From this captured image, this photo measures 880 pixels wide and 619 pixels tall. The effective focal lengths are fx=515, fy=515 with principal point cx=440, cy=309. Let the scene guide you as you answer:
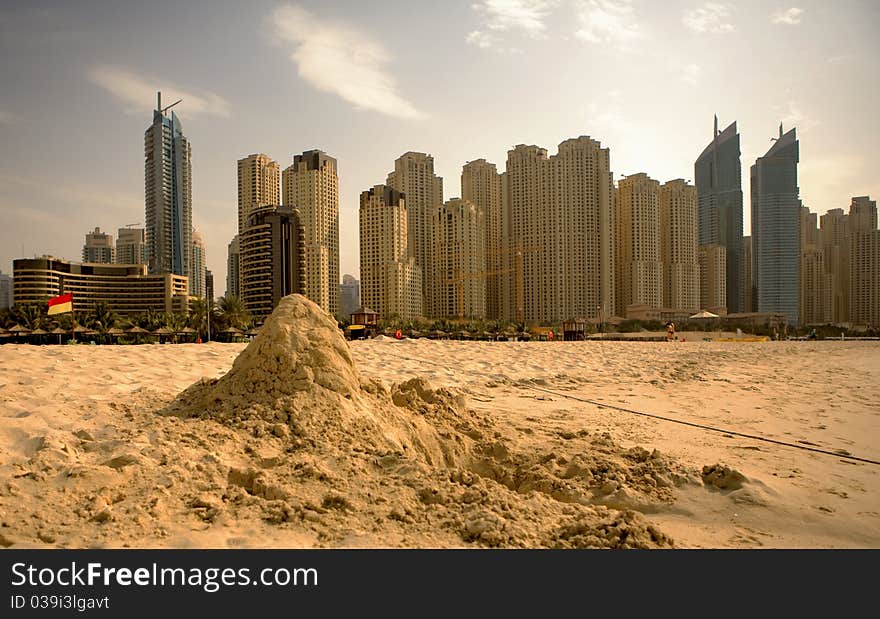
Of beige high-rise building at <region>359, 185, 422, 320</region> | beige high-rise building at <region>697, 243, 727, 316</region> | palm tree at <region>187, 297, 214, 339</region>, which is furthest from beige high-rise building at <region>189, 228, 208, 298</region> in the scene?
beige high-rise building at <region>697, 243, 727, 316</region>

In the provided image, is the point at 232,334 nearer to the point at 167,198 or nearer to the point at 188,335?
the point at 188,335

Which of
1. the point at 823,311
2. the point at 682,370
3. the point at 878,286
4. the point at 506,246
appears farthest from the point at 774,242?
the point at 682,370

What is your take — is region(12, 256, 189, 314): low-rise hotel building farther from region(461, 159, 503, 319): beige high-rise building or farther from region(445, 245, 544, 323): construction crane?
region(461, 159, 503, 319): beige high-rise building

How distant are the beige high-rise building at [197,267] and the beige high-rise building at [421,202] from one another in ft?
197

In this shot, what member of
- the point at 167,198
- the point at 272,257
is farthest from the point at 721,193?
the point at 167,198

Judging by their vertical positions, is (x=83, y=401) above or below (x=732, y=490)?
above

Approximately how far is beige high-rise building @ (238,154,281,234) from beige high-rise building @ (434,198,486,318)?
3015 centimetres

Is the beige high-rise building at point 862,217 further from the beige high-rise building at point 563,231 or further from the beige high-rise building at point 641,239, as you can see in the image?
the beige high-rise building at point 641,239

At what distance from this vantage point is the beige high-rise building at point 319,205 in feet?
260

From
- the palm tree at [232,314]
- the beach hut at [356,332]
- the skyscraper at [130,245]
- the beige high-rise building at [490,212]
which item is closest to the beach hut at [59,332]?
the palm tree at [232,314]

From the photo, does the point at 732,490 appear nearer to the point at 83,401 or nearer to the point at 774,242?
the point at 83,401
